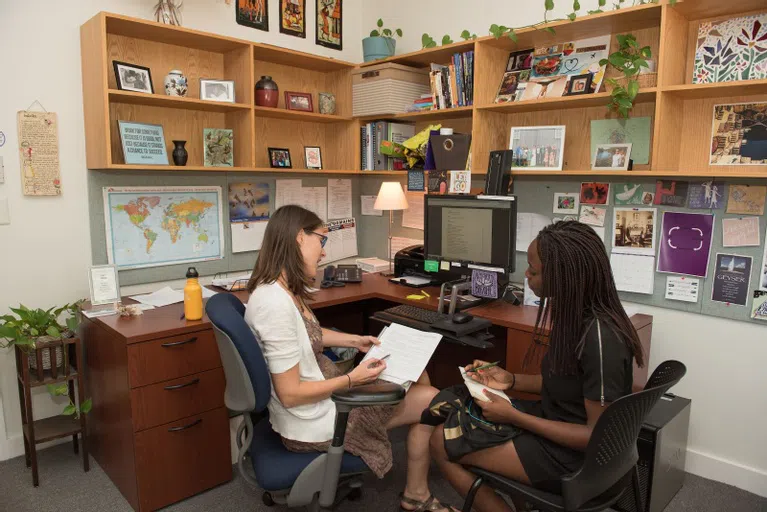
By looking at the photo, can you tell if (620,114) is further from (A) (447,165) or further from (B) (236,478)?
(B) (236,478)

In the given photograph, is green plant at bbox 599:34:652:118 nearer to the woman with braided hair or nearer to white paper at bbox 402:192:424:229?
the woman with braided hair

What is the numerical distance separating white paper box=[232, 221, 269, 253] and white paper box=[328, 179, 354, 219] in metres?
0.51

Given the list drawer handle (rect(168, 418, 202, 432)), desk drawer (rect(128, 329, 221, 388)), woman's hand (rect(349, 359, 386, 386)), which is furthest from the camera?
drawer handle (rect(168, 418, 202, 432))

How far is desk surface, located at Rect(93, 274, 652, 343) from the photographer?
221cm

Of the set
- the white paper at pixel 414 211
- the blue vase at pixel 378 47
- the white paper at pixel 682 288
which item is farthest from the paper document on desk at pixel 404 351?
the blue vase at pixel 378 47

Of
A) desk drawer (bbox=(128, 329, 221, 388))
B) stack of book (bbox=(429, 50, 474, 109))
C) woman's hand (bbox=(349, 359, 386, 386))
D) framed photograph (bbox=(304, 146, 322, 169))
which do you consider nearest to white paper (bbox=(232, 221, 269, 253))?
framed photograph (bbox=(304, 146, 322, 169))

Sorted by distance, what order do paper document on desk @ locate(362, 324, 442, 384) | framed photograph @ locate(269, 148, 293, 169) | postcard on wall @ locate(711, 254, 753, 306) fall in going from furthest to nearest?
framed photograph @ locate(269, 148, 293, 169), postcard on wall @ locate(711, 254, 753, 306), paper document on desk @ locate(362, 324, 442, 384)

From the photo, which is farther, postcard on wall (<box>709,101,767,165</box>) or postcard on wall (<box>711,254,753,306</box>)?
postcard on wall (<box>711,254,753,306</box>)

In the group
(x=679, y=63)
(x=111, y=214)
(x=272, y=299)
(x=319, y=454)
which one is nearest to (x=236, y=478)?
(x=319, y=454)

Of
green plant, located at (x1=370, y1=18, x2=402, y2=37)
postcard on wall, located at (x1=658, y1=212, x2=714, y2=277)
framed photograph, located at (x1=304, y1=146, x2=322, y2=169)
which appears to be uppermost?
green plant, located at (x1=370, y1=18, x2=402, y2=37)

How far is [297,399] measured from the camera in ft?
5.55

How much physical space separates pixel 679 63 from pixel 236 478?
2604 mm

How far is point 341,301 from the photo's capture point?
8.91ft

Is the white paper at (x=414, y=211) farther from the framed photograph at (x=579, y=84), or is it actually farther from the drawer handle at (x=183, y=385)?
the drawer handle at (x=183, y=385)
